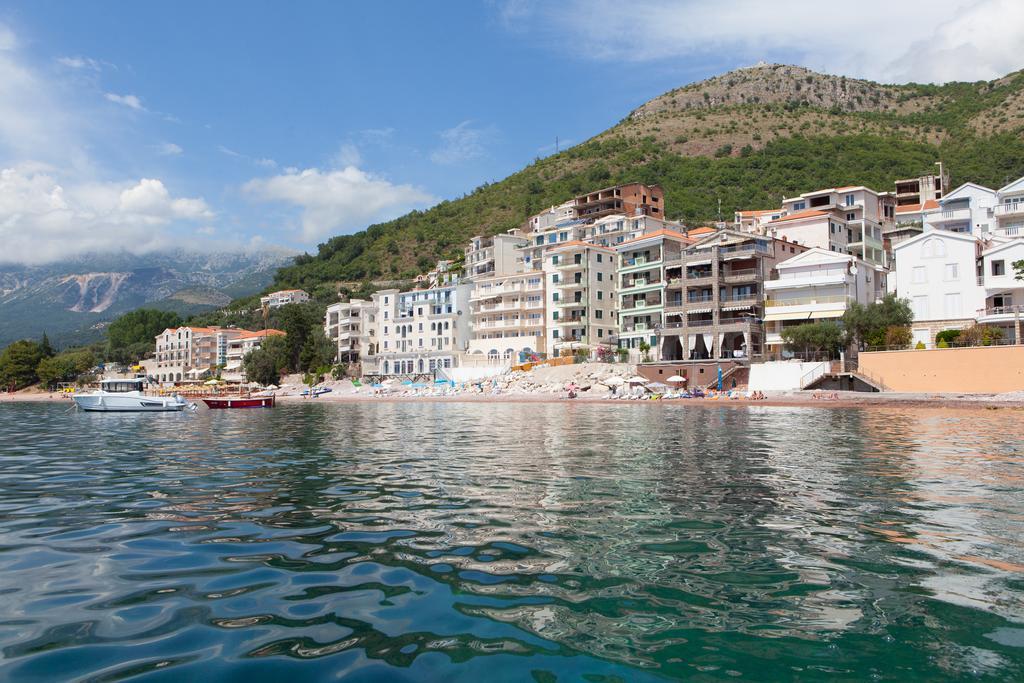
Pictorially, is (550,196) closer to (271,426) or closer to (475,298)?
(475,298)

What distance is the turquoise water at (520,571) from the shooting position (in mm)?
5422

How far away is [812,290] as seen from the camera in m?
57.7

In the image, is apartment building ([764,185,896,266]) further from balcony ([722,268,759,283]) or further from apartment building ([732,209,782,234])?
balcony ([722,268,759,283])

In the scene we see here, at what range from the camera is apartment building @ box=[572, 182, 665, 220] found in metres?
97.4

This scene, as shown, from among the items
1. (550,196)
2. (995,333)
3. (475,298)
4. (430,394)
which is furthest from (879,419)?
(550,196)

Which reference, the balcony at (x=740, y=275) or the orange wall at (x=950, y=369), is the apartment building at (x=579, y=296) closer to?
the balcony at (x=740, y=275)

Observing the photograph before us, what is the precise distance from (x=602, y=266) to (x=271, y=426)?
50755 mm

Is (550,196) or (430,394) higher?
(550,196)

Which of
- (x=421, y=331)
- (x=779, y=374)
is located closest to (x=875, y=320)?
(x=779, y=374)

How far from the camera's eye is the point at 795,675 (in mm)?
5086

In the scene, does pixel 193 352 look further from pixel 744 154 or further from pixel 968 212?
pixel 968 212

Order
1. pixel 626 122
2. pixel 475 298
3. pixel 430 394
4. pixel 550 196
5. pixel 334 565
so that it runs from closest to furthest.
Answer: pixel 334 565 → pixel 430 394 → pixel 475 298 → pixel 550 196 → pixel 626 122

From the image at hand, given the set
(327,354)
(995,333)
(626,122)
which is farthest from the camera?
(626,122)

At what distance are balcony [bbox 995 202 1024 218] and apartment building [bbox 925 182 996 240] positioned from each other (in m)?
3.82
